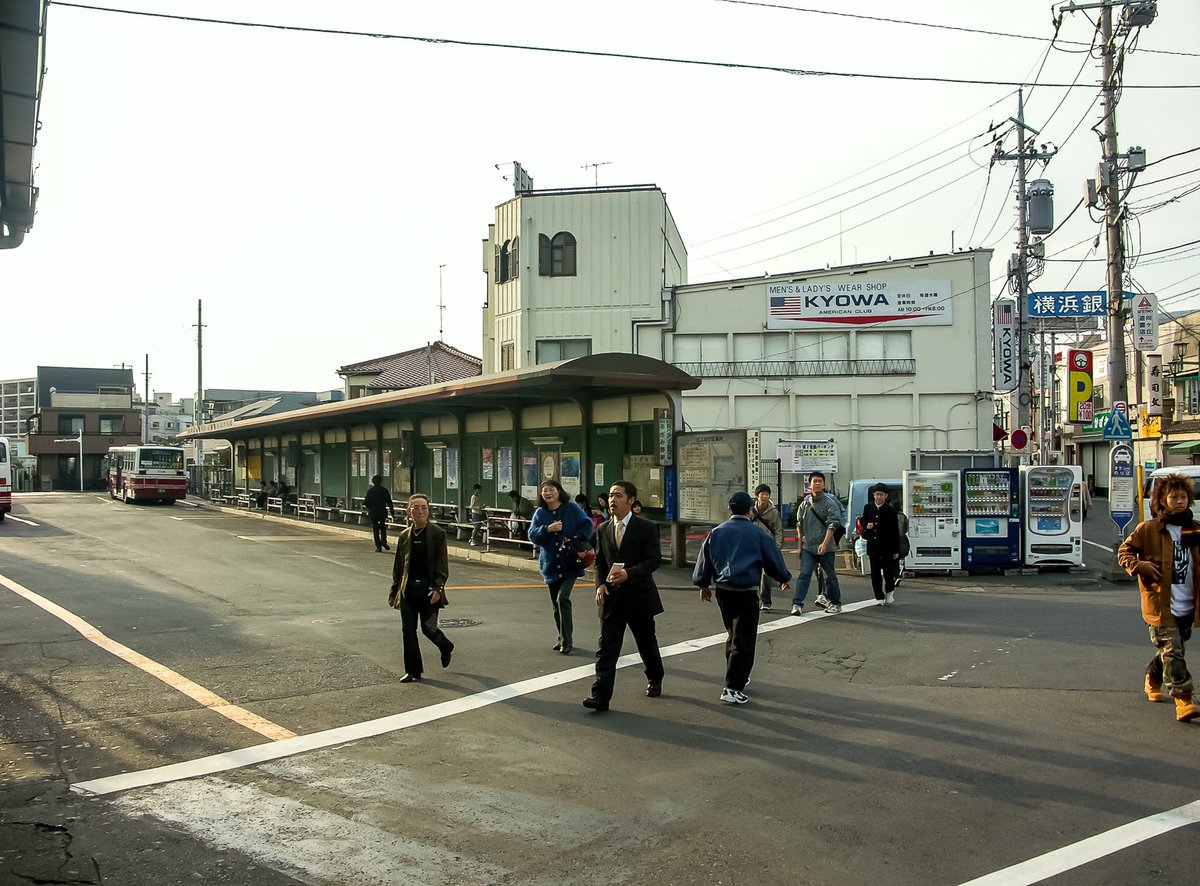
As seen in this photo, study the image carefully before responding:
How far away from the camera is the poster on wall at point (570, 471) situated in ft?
62.1

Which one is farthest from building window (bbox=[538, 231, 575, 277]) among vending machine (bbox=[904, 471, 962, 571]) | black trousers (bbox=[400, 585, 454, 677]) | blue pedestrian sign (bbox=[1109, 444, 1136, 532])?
black trousers (bbox=[400, 585, 454, 677])

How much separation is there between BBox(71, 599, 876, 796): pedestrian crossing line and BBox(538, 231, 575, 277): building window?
25.2 meters

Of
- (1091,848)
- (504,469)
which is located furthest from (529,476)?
(1091,848)

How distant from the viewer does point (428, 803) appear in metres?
5.35

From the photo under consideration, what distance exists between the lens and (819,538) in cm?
1229

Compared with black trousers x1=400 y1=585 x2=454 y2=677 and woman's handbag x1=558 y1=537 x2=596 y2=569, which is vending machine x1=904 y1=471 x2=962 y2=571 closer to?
woman's handbag x1=558 y1=537 x2=596 y2=569

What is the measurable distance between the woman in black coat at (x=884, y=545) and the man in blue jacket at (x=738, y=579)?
216 inches

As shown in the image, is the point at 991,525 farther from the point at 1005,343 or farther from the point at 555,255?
the point at 555,255

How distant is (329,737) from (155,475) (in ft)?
128

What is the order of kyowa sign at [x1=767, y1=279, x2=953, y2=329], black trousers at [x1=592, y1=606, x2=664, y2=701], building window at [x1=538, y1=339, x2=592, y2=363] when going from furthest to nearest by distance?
1. building window at [x1=538, y1=339, x2=592, y2=363]
2. kyowa sign at [x1=767, y1=279, x2=953, y2=329]
3. black trousers at [x1=592, y1=606, x2=664, y2=701]

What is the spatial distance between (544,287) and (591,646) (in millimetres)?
24576

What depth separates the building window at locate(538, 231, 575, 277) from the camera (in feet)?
109

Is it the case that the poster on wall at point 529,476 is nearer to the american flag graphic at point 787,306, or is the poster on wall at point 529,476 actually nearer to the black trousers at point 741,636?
the black trousers at point 741,636

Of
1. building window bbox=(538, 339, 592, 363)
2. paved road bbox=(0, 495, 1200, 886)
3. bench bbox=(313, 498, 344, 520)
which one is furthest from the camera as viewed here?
building window bbox=(538, 339, 592, 363)
